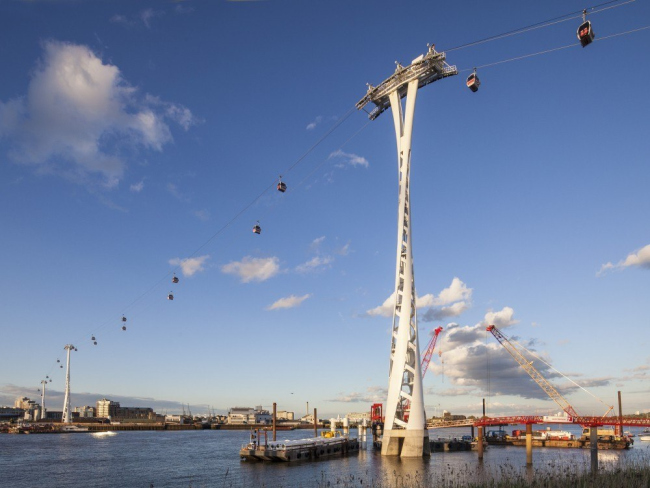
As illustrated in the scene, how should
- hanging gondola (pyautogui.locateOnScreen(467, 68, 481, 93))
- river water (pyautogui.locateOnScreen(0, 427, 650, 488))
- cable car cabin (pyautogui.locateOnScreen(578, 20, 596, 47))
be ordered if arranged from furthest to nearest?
1. river water (pyautogui.locateOnScreen(0, 427, 650, 488))
2. hanging gondola (pyautogui.locateOnScreen(467, 68, 481, 93))
3. cable car cabin (pyautogui.locateOnScreen(578, 20, 596, 47))

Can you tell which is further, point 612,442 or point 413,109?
point 612,442

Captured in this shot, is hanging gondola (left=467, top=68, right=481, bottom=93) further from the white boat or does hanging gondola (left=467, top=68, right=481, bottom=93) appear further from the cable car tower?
the white boat

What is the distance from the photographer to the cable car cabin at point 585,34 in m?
23.1

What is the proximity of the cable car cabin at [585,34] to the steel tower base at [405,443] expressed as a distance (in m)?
59.1

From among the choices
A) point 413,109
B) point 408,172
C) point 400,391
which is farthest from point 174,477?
point 413,109

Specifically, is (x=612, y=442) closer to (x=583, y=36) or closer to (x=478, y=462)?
(x=478, y=462)

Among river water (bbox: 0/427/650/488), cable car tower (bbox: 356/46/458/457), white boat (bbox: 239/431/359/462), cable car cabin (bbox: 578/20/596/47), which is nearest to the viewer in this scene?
cable car cabin (bbox: 578/20/596/47)

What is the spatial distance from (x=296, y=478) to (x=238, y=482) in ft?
22.4

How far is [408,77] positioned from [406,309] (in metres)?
33.4

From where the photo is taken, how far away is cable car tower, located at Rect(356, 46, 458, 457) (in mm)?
71250

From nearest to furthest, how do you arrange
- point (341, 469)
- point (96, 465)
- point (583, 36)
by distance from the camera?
point (583, 36) < point (341, 469) < point (96, 465)

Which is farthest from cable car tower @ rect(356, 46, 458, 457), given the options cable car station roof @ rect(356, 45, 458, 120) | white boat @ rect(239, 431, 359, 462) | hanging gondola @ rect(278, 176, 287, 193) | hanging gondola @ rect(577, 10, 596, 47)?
hanging gondola @ rect(577, 10, 596, 47)

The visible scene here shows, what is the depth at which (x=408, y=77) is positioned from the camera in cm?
7606

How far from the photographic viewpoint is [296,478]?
61000mm
